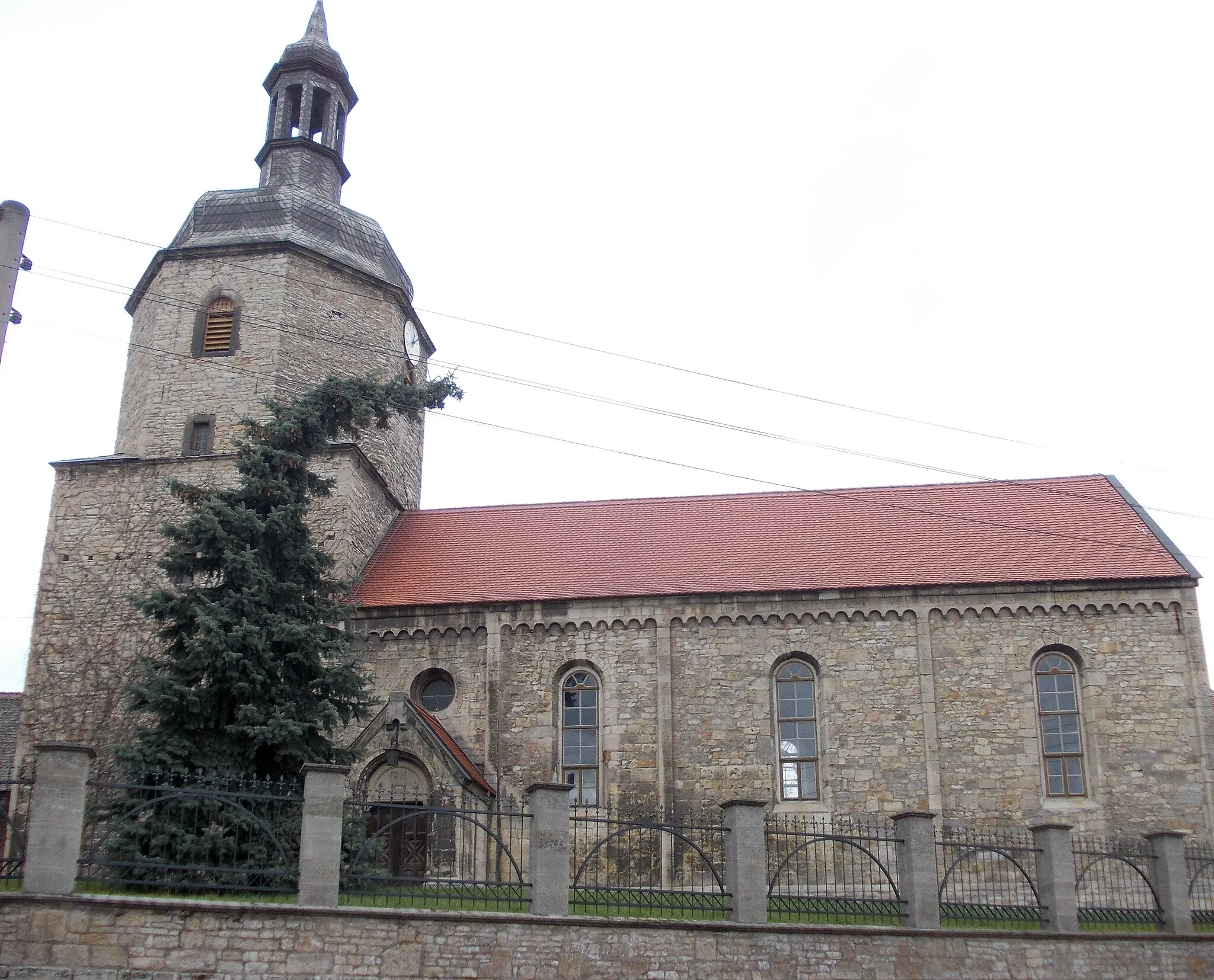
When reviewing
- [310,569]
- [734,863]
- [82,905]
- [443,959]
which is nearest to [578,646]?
[310,569]

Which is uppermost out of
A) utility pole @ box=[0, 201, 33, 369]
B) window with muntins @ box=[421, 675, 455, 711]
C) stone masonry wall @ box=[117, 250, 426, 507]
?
stone masonry wall @ box=[117, 250, 426, 507]

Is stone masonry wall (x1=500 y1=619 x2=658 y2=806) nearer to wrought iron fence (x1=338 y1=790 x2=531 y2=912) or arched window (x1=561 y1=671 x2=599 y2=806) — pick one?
arched window (x1=561 y1=671 x2=599 y2=806)

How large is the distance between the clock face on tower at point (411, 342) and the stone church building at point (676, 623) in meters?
1.36

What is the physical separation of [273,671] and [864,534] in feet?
39.6

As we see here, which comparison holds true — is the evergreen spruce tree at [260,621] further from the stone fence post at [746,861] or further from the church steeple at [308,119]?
the church steeple at [308,119]

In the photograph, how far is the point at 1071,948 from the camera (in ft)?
54.2

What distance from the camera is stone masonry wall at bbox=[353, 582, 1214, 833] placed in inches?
849

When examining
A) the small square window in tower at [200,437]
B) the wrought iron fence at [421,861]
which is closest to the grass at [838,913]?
the wrought iron fence at [421,861]

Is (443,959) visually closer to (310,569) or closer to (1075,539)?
(310,569)

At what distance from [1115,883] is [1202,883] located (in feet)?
4.69

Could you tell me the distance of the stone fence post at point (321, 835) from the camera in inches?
546

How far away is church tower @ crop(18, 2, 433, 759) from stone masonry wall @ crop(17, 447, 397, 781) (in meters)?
0.03

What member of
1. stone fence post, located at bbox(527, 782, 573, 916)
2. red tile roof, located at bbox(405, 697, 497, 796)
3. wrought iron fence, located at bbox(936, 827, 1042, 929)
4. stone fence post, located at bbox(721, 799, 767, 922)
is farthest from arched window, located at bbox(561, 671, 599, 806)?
stone fence post, located at bbox(527, 782, 573, 916)

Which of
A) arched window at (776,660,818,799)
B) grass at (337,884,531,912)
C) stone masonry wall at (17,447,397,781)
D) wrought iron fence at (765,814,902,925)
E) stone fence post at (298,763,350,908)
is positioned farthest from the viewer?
stone masonry wall at (17,447,397,781)
